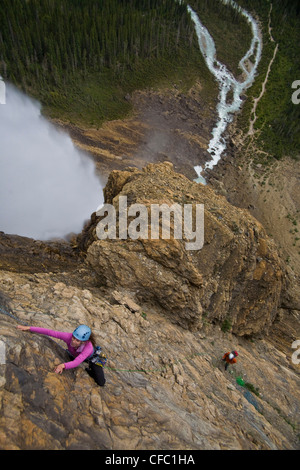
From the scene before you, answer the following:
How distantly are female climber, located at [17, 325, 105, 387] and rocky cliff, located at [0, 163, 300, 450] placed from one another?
0.58 ft

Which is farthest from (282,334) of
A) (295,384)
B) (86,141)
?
(86,141)

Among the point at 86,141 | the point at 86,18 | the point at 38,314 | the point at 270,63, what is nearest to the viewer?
the point at 38,314

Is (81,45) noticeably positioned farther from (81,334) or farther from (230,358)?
(81,334)

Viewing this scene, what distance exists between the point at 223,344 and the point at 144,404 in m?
6.44

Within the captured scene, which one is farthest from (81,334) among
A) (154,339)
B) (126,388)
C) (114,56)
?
(114,56)

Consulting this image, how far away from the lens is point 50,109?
34.1 m

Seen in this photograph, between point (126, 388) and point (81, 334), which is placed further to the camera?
point (126, 388)

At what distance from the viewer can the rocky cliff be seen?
4.43 metres

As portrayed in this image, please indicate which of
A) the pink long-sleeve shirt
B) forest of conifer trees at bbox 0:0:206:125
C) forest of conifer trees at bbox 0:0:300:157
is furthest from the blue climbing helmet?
forest of conifer trees at bbox 0:0:206:125

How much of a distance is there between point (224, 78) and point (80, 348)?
58408 millimetres

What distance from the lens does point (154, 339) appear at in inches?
316

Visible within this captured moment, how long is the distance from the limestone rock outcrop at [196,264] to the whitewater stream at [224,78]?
78.1 feet

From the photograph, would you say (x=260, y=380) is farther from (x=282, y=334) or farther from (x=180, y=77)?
(x=180, y=77)

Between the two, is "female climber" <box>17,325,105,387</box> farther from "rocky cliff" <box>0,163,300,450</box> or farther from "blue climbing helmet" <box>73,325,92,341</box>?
"rocky cliff" <box>0,163,300,450</box>
